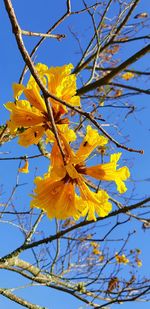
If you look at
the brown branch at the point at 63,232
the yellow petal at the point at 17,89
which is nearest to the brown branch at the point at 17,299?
the brown branch at the point at 63,232

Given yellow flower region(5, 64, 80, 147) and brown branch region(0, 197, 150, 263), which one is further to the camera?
brown branch region(0, 197, 150, 263)

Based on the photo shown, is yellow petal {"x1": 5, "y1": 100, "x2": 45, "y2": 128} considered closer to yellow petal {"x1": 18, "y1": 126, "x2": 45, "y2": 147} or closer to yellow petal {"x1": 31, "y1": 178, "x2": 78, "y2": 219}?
yellow petal {"x1": 18, "y1": 126, "x2": 45, "y2": 147}

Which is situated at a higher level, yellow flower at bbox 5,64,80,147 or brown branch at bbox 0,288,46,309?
brown branch at bbox 0,288,46,309

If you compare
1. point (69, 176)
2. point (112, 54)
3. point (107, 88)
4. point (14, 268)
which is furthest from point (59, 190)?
point (112, 54)

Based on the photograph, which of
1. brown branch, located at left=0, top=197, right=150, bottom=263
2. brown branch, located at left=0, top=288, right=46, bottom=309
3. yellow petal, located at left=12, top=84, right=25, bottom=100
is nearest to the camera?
yellow petal, located at left=12, top=84, right=25, bottom=100

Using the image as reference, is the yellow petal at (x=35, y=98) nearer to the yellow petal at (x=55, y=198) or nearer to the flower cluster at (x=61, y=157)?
the flower cluster at (x=61, y=157)

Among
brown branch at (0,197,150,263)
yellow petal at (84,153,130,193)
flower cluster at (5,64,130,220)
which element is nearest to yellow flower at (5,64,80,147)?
flower cluster at (5,64,130,220)

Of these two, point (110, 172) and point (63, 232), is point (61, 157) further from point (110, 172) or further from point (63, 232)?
point (63, 232)
